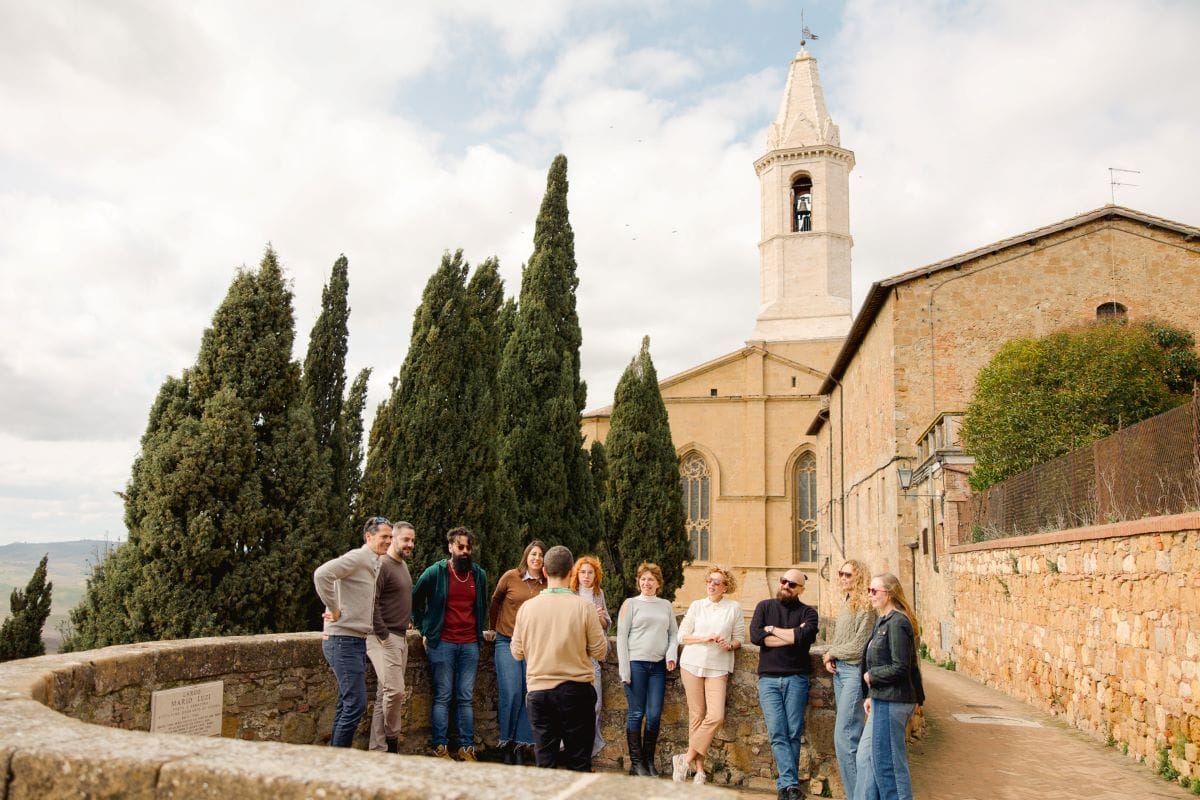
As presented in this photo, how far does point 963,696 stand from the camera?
39.2 ft

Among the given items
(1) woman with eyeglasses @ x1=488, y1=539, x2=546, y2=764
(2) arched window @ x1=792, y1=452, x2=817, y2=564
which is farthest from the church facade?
(1) woman with eyeglasses @ x1=488, y1=539, x2=546, y2=764

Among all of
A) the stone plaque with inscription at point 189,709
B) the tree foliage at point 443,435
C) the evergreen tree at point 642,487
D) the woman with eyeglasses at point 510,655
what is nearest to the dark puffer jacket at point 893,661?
the woman with eyeglasses at point 510,655

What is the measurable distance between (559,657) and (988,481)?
36.8ft

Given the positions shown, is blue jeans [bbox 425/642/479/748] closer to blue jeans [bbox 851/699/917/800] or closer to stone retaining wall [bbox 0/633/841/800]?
stone retaining wall [bbox 0/633/841/800]

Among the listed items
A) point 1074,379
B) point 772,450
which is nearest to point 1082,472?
point 1074,379

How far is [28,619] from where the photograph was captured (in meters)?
10.1

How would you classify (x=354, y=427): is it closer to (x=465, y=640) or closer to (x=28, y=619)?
(x=28, y=619)

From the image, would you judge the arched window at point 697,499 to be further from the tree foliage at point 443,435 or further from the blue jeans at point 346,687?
the blue jeans at point 346,687

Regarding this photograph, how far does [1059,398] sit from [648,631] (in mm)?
10104

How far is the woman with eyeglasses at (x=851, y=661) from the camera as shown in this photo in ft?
19.7

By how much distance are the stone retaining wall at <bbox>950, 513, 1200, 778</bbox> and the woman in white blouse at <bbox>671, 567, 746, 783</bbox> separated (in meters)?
3.37

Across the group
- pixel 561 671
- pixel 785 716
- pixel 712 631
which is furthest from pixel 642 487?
pixel 561 671

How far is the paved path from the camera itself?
702 cm

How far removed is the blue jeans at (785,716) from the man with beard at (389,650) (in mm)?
2613
